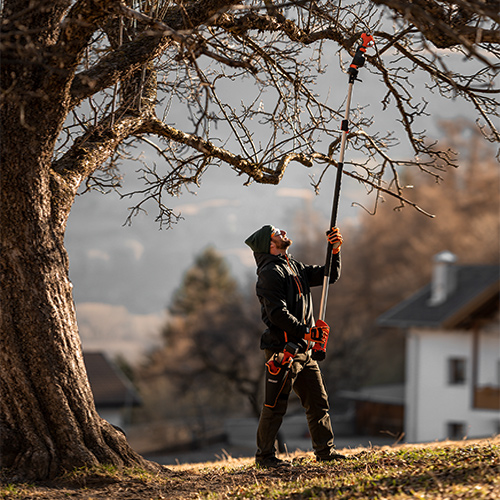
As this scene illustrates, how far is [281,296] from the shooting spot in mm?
5910

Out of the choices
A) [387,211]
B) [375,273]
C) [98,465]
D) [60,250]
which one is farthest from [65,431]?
[387,211]

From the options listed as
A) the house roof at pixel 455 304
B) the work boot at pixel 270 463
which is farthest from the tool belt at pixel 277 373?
the house roof at pixel 455 304

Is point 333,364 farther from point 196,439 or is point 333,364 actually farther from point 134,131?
point 134,131

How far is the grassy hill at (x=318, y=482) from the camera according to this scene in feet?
15.2

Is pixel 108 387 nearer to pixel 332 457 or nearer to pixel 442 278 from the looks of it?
pixel 442 278

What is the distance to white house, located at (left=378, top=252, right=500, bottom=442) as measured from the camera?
23344 mm

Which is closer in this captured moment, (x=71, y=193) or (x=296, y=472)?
(x=296, y=472)

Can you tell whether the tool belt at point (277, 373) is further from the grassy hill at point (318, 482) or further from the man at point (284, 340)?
the grassy hill at point (318, 482)

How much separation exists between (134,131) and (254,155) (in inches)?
47.1

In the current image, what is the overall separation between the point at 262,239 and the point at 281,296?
1.86 ft

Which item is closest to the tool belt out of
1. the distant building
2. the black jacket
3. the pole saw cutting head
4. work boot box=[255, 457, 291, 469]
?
the black jacket

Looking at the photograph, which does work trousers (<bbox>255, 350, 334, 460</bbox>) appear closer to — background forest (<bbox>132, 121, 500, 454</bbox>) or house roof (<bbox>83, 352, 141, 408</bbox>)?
house roof (<bbox>83, 352, 141, 408</bbox>)

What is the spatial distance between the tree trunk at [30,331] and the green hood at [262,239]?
1723 millimetres

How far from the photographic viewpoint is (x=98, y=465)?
552 cm
